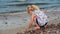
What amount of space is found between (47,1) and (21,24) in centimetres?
301

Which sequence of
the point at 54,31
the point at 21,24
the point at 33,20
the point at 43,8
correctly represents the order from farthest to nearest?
the point at 43,8 → the point at 21,24 → the point at 33,20 → the point at 54,31

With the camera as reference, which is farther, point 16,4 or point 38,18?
point 16,4

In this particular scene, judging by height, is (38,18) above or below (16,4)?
above

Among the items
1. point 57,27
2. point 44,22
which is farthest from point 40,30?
point 57,27

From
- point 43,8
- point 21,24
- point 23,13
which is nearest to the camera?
point 21,24

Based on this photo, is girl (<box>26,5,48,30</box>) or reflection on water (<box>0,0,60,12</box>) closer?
girl (<box>26,5,48,30</box>)

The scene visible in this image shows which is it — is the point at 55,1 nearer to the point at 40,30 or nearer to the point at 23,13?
the point at 23,13

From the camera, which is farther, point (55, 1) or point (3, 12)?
point (55, 1)

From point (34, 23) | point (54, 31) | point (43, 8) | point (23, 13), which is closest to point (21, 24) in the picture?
point (34, 23)

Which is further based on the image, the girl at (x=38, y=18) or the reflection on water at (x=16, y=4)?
the reflection on water at (x=16, y=4)

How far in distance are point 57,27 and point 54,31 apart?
2.04 feet

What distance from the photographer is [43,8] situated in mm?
9359

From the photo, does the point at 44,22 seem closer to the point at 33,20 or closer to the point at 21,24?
the point at 33,20

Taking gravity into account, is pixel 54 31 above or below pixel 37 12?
below
